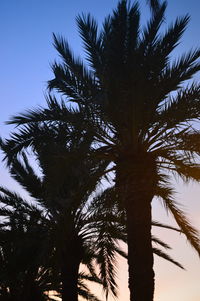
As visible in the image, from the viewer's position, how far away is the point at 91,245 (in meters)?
13.1

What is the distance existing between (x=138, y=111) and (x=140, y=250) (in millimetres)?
3246

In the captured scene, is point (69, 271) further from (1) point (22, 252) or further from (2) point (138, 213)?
(2) point (138, 213)

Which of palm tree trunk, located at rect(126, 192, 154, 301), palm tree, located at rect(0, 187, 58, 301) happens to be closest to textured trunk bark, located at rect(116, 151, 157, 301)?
palm tree trunk, located at rect(126, 192, 154, 301)

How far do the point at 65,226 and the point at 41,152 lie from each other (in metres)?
2.21

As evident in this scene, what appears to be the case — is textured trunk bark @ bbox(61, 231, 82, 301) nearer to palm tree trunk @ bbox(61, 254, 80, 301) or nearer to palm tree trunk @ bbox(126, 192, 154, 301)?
palm tree trunk @ bbox(61, 254, 80, 301)

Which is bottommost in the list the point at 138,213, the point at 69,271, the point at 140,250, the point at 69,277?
the point at 69,277

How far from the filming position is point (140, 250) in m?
8.56

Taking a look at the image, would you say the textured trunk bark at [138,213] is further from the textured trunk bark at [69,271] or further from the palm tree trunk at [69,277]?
the palm tree trunk at [69,277]

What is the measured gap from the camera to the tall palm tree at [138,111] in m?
9.05

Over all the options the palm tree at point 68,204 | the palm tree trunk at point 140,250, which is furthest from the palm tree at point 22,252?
the palm tree trunk at point 140,250

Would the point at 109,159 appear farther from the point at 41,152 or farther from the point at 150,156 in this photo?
the point at 41,152

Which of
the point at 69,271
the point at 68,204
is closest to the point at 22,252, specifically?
the point at 69,271

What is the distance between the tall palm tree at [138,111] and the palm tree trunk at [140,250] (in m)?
0.02

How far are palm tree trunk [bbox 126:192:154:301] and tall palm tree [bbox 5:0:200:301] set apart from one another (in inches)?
0.9
